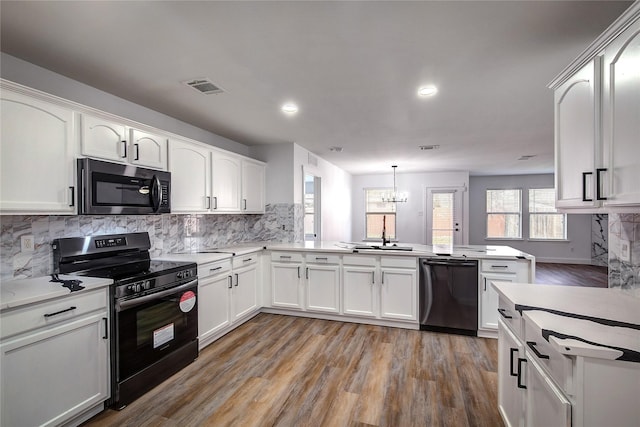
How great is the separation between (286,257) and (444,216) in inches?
223

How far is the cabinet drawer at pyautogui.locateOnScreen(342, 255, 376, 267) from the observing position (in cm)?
357

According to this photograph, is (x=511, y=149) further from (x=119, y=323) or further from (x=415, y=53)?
(x=119, y=323)

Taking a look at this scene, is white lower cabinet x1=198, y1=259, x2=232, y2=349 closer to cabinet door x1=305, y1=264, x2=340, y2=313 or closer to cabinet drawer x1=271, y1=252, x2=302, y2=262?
cabinet drawer x1=271, y1=252, x2=302, y2=262

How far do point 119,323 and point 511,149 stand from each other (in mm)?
5937

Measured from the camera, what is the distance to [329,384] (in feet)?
7.75

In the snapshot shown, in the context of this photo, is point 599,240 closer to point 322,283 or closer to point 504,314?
point 322,283

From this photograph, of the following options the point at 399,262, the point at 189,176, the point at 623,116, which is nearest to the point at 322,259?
the point at 399,262

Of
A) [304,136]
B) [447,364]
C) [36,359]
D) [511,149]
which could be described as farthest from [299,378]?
[511,149]

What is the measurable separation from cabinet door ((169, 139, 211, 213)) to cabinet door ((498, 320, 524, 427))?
2965 millimetres

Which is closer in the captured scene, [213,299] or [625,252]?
[625,252]

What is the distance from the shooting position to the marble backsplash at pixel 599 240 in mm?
7402

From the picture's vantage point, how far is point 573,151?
1.63m

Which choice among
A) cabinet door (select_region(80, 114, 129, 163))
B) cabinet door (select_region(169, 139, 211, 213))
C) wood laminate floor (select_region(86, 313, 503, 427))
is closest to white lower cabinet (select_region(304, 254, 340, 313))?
wood laminate floor (select_region(86, 313, 503, 427))

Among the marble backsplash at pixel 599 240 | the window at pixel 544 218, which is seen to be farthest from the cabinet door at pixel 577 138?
the marble backsplash at pixel 599 240
